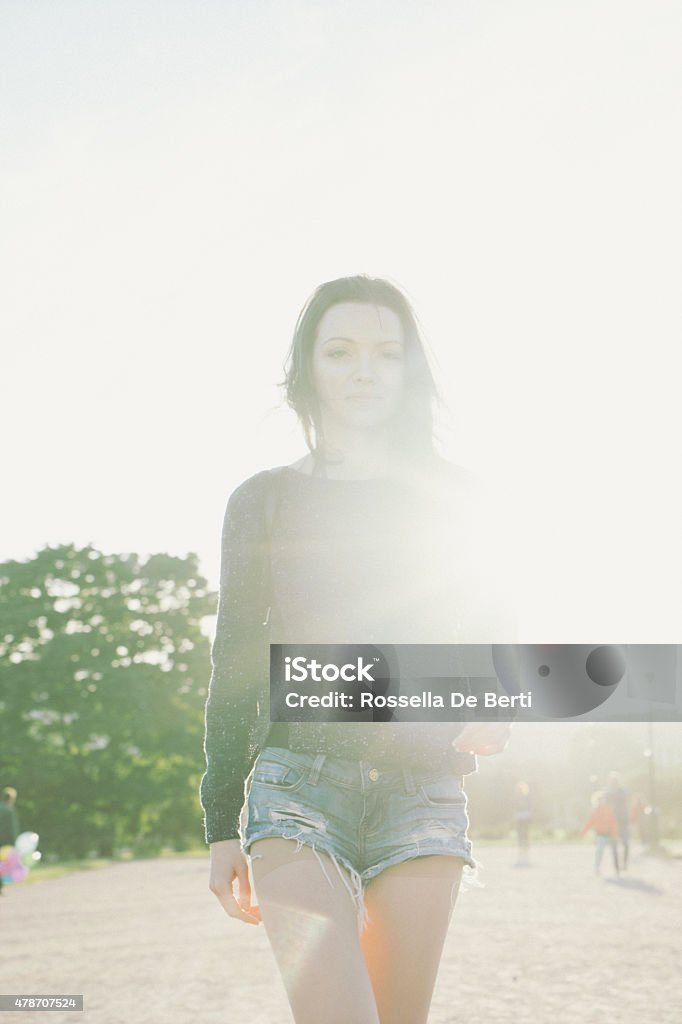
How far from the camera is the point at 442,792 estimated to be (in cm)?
253

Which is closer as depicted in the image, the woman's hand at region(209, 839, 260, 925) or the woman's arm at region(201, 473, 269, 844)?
the woman's hand at region(209, 839, 260, 925)

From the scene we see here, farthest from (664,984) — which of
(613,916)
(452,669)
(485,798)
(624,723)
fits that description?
(485,798)

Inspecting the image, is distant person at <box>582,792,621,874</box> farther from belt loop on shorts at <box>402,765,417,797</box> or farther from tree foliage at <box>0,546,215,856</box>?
belt loop on shorts at <box>402,765,417,797</box>

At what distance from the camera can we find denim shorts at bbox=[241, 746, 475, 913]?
242 cm

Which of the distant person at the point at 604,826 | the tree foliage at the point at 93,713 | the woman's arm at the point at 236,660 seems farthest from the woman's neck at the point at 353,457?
the tree foliage at the point at 93,713

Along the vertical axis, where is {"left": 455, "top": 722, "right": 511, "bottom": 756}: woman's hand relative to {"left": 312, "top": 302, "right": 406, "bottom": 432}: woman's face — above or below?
below

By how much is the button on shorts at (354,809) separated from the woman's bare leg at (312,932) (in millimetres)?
47

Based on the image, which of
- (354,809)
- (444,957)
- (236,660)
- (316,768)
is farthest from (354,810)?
(444,957)

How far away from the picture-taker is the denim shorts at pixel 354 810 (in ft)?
7.93

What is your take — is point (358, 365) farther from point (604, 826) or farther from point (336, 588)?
point (604, 826)

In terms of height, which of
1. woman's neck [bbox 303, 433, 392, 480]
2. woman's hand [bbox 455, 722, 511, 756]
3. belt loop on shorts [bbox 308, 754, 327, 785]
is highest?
woman's neck [bbox 303, 433, 392, 480]

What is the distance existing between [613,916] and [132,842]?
2265 cm

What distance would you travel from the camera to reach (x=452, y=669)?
8.64 feet

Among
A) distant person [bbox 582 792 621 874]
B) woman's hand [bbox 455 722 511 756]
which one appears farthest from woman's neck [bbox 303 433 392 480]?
distant person [bbox 582 792 621 874]
